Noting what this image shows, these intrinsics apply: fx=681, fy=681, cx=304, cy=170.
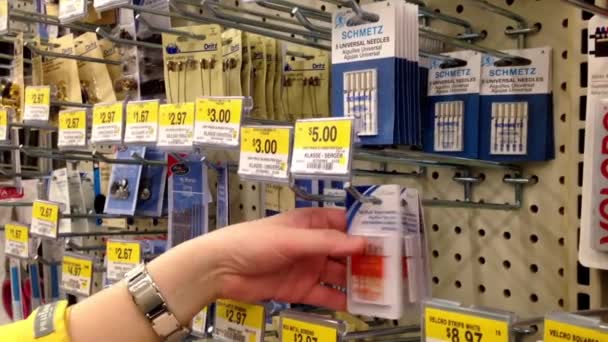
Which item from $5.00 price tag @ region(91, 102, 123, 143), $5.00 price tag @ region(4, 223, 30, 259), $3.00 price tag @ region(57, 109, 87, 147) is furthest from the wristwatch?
$5.00 price tag @ region(4, 223, 30, 259)

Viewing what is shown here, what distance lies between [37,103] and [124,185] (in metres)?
0.25

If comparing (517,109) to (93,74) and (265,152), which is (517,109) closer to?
(265,152)

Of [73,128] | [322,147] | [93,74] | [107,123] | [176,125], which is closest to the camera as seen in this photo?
[322,147]

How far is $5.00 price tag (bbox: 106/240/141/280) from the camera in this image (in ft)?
4.15

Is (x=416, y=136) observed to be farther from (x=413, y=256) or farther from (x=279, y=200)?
(x=279, y=200)

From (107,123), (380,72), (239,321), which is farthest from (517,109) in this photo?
(107,123)

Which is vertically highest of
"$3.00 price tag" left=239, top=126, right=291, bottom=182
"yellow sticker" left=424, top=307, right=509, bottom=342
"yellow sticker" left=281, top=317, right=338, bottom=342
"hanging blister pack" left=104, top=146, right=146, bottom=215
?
"$3.00 price tag" left=239, top=126, right=291, bottom=182

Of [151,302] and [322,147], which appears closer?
[322,147]

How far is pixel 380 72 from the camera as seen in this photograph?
32.2 inches

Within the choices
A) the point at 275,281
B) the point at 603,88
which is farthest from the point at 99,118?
the point at 603,88

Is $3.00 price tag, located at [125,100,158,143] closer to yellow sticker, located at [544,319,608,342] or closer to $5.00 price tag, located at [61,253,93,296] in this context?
$5.00 price tag, located at [61,253,93,296]

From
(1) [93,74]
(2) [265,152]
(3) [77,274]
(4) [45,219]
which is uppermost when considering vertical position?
(1) [93,74]

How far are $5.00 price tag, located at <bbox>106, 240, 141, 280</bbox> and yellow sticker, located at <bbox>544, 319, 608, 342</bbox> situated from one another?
0.82m

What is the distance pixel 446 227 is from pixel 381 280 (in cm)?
34
